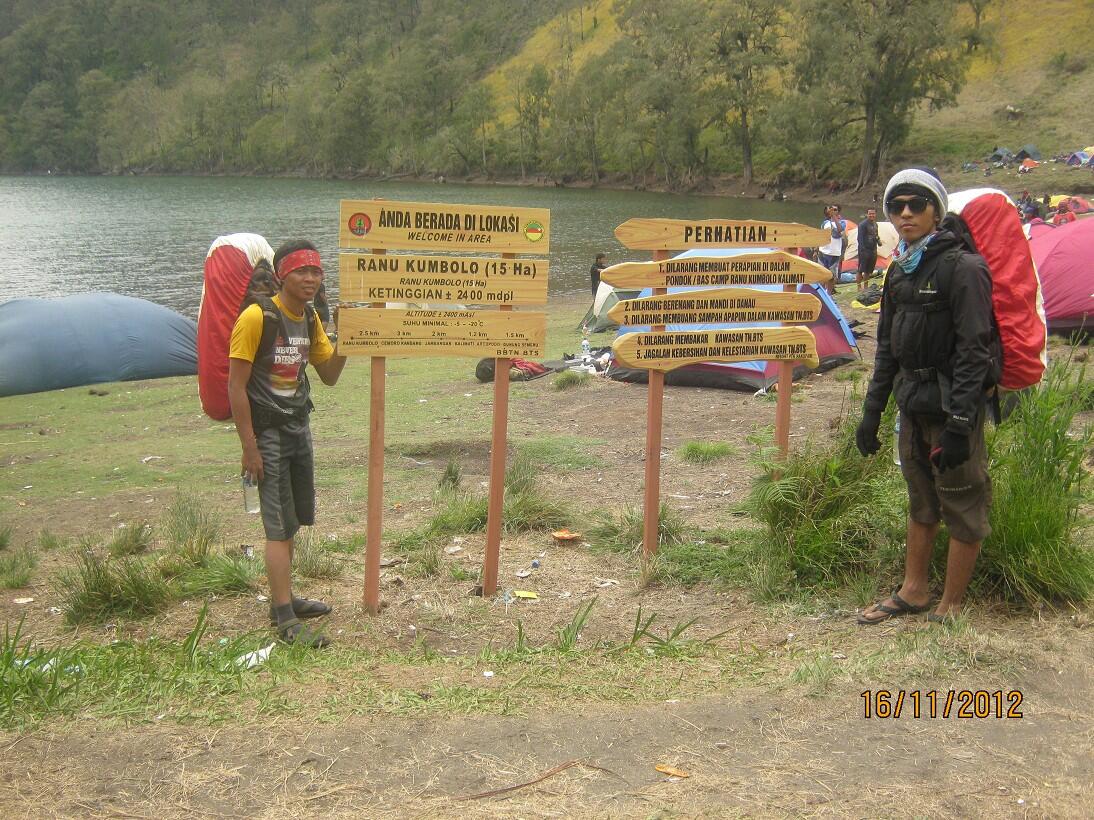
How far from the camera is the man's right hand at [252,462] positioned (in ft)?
15.0

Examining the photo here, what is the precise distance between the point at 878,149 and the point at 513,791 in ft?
204

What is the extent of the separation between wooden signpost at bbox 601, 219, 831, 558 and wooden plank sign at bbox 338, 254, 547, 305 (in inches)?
18.7

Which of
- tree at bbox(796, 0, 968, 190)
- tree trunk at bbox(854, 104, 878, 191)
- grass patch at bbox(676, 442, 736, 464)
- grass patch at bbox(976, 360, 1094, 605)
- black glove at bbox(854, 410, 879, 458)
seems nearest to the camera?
grass patch at bbox(976, 360, 1094, 605)

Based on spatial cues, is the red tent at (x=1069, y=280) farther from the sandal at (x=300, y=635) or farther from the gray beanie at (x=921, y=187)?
→ the sandal at (x=300, y=635)

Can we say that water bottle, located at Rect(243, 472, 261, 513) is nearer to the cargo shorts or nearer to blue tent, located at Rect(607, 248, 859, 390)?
the cargo shorts

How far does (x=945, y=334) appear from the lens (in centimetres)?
405

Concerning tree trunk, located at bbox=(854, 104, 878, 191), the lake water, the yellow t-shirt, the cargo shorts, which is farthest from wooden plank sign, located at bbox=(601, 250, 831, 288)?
tree trunk, located at bbox=(854, 104, 878, 191)

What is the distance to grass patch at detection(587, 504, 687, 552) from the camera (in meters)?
5.93

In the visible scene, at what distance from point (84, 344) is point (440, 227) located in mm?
12835

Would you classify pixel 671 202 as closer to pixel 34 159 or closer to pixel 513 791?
pixel 513 791

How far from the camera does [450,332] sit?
525 cm

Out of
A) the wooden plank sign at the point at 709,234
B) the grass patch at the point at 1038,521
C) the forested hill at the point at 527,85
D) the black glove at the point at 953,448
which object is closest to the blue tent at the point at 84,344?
the wooden plank sign at the point at 709,234

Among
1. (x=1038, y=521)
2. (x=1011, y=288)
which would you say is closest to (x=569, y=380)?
(x=1038, y=521)

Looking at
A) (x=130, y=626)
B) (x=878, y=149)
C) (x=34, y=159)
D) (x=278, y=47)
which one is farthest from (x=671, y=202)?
(x=278, y=47)
